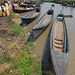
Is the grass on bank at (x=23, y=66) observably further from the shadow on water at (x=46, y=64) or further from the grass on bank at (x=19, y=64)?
the shadow on water at (x=46, y=64)

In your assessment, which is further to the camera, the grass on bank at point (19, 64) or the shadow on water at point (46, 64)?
the shadow on water at point (46, 64)

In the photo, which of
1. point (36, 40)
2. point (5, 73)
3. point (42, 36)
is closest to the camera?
point (5, 73)

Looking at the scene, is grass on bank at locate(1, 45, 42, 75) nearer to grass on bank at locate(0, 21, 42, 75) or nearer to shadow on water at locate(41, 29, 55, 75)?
grass on bank at locate(0, 21, 42, 75)

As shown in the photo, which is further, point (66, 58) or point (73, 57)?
point (73, 57)

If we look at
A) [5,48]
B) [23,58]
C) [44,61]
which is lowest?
[44,61]

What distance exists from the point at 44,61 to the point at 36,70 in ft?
3.79

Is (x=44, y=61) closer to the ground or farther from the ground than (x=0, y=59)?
closer to the ground

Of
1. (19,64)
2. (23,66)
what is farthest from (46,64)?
(19,64)

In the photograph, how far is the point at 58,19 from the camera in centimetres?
1263

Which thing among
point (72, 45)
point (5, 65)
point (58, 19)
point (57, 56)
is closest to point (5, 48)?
point (5, 65)

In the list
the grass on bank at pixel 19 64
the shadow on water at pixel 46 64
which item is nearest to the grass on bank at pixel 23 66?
the grass on bank at pixel 19 64

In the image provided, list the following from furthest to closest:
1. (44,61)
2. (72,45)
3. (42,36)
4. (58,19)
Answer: (58,19), (42,36), (72,45), (44,61)

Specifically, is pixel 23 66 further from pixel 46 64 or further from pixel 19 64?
pixel 46 64

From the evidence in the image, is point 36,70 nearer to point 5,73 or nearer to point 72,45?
point 5,73
